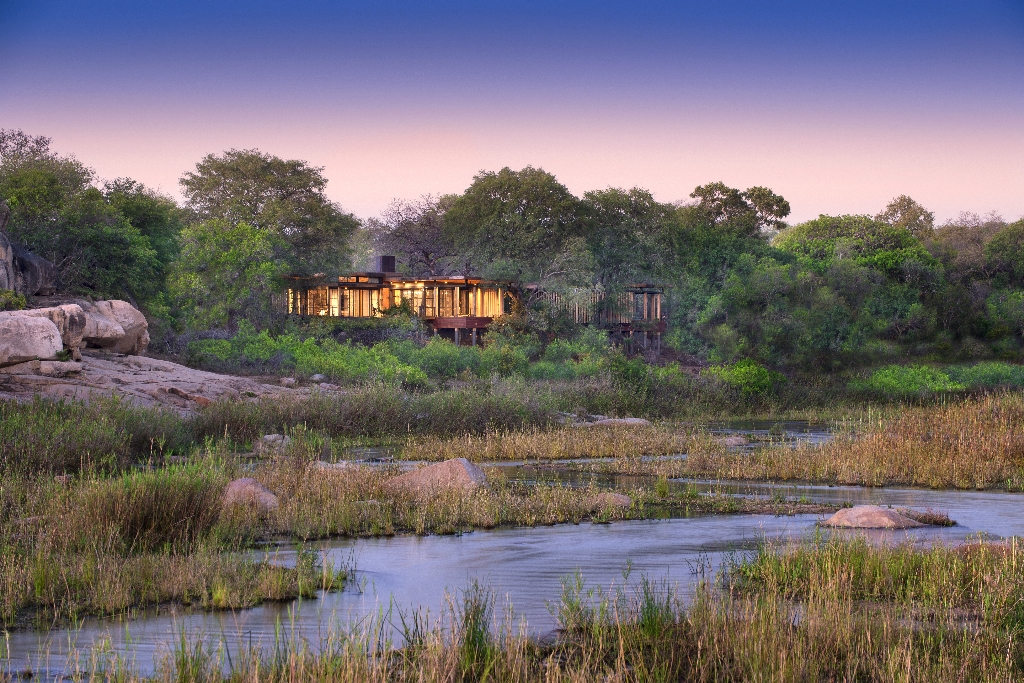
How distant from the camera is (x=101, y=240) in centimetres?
3741

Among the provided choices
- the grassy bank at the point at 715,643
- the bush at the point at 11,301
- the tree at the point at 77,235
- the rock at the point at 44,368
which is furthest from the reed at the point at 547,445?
the tree at the point at 77,235

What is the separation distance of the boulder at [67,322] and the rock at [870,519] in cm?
2198

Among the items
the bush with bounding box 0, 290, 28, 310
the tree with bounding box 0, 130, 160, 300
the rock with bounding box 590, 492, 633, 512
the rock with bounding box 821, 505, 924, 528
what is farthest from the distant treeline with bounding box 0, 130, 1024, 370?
the rock with bounding box 821, 505, 924, 528

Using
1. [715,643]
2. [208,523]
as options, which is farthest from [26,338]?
[715,643]

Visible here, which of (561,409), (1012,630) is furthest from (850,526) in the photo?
(561,409)

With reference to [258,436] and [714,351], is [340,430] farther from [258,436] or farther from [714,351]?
[714,351]

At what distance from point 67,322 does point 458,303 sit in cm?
2847

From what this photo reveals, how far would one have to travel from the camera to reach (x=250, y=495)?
1428cm

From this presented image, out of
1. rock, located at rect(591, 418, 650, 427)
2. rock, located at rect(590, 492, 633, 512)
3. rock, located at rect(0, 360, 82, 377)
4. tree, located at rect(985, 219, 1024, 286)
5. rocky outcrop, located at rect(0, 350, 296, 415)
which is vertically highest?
tree, located at rect(985, 219, 1024, 286)

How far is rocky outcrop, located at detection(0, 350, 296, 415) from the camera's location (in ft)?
80.8

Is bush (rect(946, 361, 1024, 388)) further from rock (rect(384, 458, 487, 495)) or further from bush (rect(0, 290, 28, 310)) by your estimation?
bush (rect(0, 290, 28, 310))

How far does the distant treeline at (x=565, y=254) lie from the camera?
3981 centimetres

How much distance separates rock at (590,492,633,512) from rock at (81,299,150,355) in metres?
20.7

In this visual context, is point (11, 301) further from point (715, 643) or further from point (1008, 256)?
point (1008, 256)
